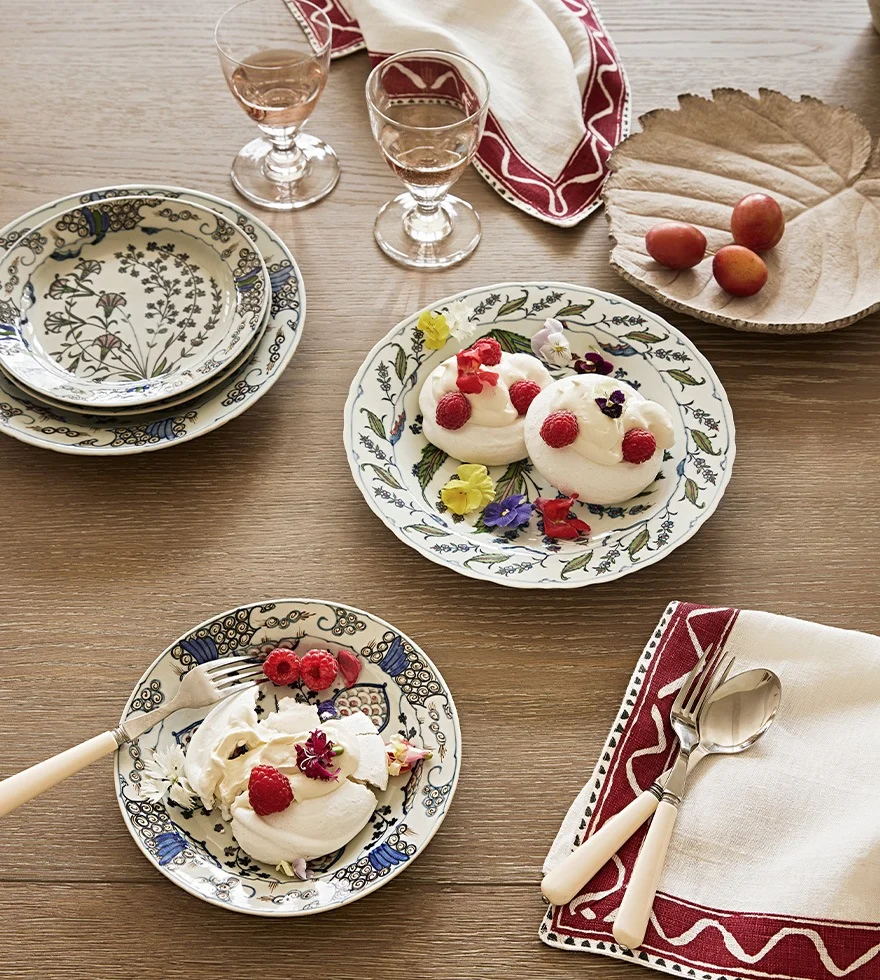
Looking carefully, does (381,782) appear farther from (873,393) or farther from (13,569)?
(873,393)

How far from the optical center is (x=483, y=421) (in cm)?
111

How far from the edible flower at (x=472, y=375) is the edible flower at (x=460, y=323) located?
0.07m

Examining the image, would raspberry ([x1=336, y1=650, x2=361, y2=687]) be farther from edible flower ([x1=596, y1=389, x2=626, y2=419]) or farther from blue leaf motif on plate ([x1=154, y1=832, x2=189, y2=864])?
edible flower ([x1=596, y1=389, x2=626, y2=419])

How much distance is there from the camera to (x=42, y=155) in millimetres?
1446

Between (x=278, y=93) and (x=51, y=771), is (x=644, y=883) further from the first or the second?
(x=278, y=93)

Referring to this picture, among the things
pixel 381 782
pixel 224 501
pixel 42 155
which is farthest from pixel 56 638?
pixel 42 155

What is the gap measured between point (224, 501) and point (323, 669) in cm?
27

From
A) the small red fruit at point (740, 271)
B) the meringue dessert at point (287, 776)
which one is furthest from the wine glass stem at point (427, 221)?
the meringue dessert at point (287, 776)

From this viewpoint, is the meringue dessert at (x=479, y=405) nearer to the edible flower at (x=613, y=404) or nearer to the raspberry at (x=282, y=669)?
the edible flower at (x=613, y=404)

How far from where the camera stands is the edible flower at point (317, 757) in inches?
32.4

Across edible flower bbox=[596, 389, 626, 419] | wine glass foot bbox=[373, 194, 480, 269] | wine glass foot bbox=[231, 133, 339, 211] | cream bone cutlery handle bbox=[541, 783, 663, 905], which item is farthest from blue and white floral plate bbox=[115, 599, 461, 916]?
wine glass foot bbox=[231, 133, 339, 211]

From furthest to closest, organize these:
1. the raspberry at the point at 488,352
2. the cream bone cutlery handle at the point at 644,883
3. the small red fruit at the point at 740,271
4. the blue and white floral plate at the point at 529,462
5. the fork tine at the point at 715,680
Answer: the small red fruit at the point at 740,271 < the raspberry at the point at 488,352 < the blue and white floral plate at the point at 529,462 < the fork tine at the point at 715,680 < the cream bone cutlery handle at the point at 644,883

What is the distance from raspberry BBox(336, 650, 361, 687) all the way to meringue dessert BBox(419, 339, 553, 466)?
0.93 feet

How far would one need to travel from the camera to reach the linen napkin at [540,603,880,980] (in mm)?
798
